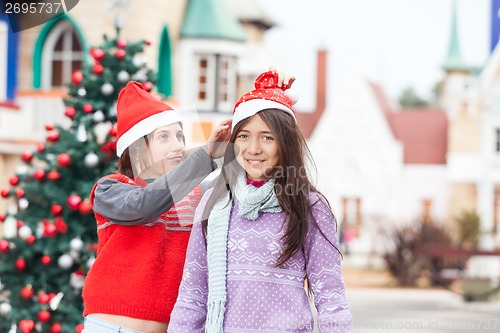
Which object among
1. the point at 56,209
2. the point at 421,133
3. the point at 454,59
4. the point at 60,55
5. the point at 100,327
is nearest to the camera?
the point at 100,327

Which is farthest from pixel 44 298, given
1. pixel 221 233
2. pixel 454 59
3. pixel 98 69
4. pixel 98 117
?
pixel 454 59

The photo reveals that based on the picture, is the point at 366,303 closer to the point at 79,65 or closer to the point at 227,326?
the point at 79,65

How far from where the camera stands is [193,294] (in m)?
3.26

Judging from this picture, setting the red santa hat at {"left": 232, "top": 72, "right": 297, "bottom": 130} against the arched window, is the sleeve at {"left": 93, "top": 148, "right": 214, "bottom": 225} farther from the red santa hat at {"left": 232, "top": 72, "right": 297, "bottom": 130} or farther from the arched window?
the arched window

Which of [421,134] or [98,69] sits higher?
[421,134]

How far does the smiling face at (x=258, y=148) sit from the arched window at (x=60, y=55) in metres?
14.2

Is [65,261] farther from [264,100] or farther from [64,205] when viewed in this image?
[264,100]

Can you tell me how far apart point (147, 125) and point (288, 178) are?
0.59 meters

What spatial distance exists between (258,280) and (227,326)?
0.17m

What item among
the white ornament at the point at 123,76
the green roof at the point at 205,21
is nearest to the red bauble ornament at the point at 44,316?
the white ornament at the point at 123,76

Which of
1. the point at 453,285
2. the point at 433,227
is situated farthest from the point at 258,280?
the point at 433,227

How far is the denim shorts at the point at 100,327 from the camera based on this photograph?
344cm

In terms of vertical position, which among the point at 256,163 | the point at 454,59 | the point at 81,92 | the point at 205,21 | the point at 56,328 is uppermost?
the point at 454,59

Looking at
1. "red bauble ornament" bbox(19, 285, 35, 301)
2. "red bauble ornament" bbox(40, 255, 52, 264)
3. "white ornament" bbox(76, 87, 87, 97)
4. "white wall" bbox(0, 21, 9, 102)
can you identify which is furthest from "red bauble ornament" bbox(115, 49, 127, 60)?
"white wall" bbox(0, 21, 9, 102)
